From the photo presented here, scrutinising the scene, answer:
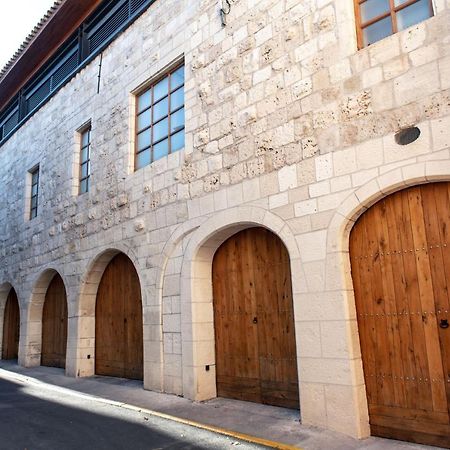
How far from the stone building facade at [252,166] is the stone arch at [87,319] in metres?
0.03

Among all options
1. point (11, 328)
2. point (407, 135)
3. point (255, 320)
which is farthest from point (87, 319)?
point (407, 135)

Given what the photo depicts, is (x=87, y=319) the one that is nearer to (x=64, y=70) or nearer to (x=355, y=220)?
(x=355, y=220)

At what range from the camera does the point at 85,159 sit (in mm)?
8609

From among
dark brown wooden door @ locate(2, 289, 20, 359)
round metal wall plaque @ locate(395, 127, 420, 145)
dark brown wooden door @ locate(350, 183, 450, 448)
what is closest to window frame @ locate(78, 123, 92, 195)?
dark brown wooden door @ locate(2, 289, 20, 359)

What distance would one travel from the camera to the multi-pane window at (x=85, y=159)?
842 centimetres

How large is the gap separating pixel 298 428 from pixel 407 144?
9.02 ft

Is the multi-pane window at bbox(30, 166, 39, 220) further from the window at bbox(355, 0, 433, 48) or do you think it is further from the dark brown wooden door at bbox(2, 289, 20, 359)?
the window at bbox(355, 0, 433, 48)

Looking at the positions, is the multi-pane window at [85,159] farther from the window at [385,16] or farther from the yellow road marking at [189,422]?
the window at [385,16]

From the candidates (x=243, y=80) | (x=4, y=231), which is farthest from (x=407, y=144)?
(x=4, y=231)

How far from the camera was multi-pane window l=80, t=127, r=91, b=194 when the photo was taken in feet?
27.6

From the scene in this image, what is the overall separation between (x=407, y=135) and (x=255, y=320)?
8.74 feet

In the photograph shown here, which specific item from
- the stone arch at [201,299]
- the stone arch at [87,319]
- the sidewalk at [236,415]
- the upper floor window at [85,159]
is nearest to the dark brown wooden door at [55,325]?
the stone arch at [87,319]

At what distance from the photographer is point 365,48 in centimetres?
410

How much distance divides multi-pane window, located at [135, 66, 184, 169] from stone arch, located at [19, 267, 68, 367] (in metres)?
4.14
